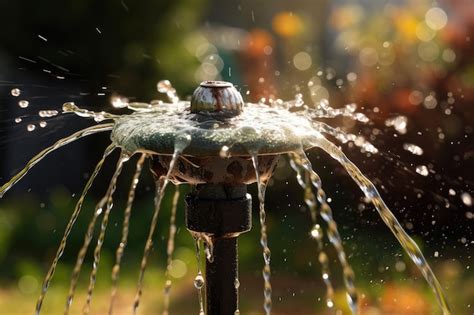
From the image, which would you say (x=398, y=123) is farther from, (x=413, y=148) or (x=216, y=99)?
(x=216, y=99)

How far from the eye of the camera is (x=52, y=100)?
6.18 metres

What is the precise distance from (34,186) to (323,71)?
2.25m

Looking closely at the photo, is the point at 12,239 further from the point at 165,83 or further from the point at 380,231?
the point at 165,83

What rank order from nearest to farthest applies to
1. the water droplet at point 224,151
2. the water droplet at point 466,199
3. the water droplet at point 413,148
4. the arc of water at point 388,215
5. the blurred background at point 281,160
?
the water droplet at point 224,151 → the arc of water at point 388,215 → the blurred background at point 281,160 → the water droplet at point 413,148 → the water droplet at point 466,199

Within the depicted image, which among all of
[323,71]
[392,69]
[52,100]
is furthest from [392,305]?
[52,100]

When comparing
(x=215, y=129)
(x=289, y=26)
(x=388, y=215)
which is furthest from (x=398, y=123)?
(x=215, y=129)

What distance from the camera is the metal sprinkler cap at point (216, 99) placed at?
6.69ft

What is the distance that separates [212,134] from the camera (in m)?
1.89

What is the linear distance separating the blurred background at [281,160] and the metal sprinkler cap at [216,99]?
2.37 metres

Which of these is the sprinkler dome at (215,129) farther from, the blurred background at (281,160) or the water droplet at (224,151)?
the blurred background at (281,160)

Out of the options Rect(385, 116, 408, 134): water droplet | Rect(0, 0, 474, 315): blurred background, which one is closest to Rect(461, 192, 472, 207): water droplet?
Rect(0, 0, 474, 315): blurred background

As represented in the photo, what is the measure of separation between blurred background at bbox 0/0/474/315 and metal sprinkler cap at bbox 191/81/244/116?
7.78 ft

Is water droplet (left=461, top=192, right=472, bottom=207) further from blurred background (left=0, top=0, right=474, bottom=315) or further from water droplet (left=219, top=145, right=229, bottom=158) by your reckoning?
water droplet (left=219, top=145, right=229, bottom=158)

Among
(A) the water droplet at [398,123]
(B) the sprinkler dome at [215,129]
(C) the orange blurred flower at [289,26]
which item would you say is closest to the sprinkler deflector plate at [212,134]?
(B) the sprinkler dome at [215,129]
